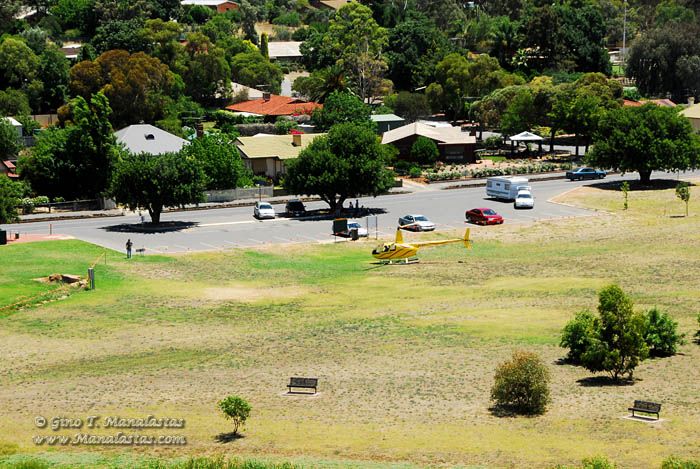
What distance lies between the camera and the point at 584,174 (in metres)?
110

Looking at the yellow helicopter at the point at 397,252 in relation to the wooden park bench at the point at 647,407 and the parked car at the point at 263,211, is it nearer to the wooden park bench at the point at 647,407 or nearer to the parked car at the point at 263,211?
the parked car at the point at 263,211

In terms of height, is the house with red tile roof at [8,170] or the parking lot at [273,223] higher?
the house with red tile roof at [8,170]

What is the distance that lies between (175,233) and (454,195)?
89.0ft

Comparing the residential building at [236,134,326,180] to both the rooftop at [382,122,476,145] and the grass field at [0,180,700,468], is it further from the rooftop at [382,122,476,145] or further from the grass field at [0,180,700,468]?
the grass field at [0,180,700,468]

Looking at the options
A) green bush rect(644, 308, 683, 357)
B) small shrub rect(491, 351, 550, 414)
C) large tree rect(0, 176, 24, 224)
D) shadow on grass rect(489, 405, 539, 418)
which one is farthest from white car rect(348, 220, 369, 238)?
shadow on grass rect(489, 405, 539, 418)

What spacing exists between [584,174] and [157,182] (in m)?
41.1

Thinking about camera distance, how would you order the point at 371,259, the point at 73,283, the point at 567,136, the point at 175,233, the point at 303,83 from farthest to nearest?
the point at 303,83
the point at 567,136
the point at 175,233
the point at 371,259
the point at 73,283

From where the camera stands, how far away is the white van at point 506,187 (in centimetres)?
9838

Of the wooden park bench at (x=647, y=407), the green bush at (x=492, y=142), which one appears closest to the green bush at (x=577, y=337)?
the wooden park bench at (x=647, y=407)

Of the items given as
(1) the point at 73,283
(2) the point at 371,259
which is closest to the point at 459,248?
(2) the point at 371,259

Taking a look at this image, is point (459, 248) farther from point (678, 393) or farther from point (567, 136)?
point (567, 136)

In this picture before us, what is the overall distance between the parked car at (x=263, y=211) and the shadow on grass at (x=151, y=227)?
4955 millimetres

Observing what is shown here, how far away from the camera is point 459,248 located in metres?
81.0

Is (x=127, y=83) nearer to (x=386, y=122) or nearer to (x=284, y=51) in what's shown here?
(x=386, y=122)
